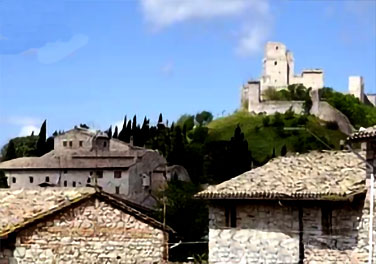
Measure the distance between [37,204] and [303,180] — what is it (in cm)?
603

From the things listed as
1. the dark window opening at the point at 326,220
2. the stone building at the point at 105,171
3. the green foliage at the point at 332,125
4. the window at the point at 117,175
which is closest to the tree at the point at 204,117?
the green foliage at the point at 332,125

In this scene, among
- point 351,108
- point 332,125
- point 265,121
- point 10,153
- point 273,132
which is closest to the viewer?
point 10,153

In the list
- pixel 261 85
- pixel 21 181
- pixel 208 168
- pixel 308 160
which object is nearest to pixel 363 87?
pixel 261 85

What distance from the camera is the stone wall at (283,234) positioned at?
57.2 ft

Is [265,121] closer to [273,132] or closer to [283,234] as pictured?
[273,132]

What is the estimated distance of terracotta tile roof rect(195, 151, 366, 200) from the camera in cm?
1769

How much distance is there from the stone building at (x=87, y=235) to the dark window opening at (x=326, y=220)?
3.36 meters

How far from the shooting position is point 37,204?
18641 millimetres

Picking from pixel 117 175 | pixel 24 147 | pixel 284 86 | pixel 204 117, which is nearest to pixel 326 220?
pixel 117 175

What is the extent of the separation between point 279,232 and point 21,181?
45.3m

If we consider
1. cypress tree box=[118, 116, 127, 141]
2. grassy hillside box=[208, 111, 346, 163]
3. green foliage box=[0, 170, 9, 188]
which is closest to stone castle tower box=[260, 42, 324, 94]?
grassy hillside box=[208, 111, 346, 163]

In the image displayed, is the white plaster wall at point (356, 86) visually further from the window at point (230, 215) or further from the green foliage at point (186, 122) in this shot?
the window at point (230, 215)

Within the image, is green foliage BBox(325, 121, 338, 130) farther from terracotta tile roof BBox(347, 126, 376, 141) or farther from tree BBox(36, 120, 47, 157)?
terracotta tile roof BBox(347, 126, 376, 141)

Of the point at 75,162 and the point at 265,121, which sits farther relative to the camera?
the point at 265,121
